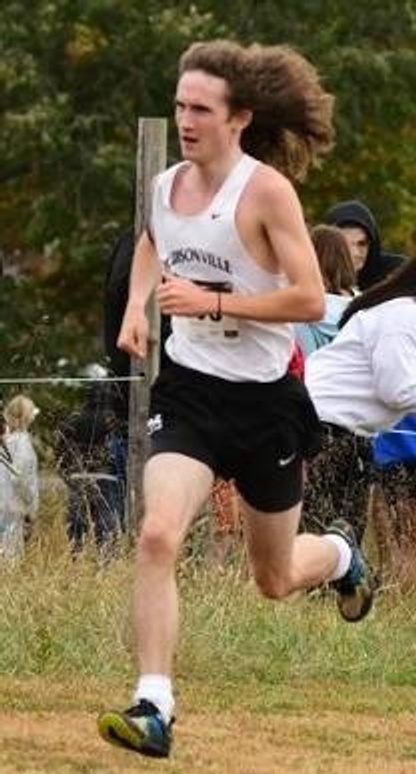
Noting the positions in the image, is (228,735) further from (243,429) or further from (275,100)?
(275,100)

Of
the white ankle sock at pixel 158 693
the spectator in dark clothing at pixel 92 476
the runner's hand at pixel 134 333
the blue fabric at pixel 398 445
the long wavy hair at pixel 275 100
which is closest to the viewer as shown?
the white ankle sock at pixel 158 693

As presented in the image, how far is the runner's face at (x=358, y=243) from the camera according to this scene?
1262cm

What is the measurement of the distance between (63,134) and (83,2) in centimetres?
176

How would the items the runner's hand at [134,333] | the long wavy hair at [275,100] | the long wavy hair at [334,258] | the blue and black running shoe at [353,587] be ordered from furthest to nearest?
the long wavy hair at [334,258] → the blue and black running shoe at [353,587] → the long wavy hair at [275,100] → the runner's hand at [134,333]

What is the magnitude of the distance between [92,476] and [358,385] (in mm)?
1150

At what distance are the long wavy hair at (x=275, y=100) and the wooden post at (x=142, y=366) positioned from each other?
2.23 meters

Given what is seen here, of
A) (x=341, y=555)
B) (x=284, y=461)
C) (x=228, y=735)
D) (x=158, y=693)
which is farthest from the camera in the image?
(x=341, y=555)

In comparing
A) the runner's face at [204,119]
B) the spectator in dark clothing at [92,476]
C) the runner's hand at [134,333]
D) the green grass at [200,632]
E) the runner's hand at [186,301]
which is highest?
the runner's face at [204,119]

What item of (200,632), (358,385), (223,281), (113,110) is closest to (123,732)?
(223,281)

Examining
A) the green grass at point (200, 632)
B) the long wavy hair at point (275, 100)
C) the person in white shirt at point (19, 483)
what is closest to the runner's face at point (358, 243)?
Answer: the person in white shirt at point (19, 483)

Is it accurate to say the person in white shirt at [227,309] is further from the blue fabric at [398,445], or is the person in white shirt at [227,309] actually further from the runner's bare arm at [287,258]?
the blue fabric at [398,445]

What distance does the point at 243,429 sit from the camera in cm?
840

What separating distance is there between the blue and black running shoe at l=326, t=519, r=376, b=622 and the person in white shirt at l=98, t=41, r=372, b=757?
95 centimetres

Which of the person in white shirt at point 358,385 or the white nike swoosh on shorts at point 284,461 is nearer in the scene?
the white nike swoosh on shorts at point 284,461
